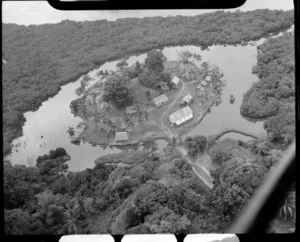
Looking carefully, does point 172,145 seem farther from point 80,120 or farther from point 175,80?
point 80,120

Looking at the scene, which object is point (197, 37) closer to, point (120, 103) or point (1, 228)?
point (120, 103)

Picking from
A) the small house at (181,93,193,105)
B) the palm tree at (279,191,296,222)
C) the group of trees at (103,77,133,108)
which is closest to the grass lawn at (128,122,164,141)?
the group of trees at (103,77,133,108)

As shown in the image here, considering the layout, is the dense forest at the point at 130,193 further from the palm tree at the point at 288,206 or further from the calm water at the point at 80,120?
the palm tree at the point at 288,206

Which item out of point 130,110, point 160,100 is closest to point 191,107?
point 160,100

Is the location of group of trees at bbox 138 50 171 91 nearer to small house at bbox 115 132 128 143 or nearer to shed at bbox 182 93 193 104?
shed at bbox 182 93 193 104

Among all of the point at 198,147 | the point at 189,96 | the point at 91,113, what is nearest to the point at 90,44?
the point at 91,113

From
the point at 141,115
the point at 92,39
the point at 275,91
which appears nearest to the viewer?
the point at 141,115

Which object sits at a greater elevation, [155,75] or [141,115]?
[155,75]
